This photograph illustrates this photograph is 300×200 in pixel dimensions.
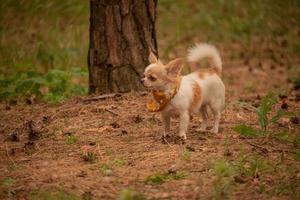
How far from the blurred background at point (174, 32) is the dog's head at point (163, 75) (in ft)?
10.4

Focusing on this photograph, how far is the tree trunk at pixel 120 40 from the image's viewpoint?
801cm

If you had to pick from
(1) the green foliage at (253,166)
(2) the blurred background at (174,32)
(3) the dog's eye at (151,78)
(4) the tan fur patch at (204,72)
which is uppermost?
(2) the blurred background at (174,32)

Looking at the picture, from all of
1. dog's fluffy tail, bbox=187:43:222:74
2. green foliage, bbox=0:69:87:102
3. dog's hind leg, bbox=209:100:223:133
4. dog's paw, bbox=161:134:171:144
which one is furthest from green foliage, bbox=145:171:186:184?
green foliage, bbox=0:69:87:102

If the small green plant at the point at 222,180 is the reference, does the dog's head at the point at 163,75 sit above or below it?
above

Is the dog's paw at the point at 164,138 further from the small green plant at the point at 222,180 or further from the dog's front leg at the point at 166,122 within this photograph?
the small green plant at the point at 222,180

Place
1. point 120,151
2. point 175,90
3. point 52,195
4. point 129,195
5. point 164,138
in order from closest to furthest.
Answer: point 129,195, point 52,195, point 120,151, point 175,90, point 164,138

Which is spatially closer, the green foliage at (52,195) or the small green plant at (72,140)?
the green foliage at (52,195)

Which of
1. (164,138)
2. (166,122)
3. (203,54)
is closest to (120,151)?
(164,138)

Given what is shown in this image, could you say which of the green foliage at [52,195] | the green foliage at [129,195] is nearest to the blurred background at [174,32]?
the green foliage at [52,195]

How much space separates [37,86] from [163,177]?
4013 millimetres

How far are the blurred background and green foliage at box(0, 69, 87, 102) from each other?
1.50 feet

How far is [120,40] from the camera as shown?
8031mm

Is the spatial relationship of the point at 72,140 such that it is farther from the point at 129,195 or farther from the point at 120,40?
the point at 129,195

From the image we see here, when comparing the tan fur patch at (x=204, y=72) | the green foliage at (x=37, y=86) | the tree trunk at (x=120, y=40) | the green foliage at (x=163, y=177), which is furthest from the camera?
the green foliage at (x=37, y=86)
